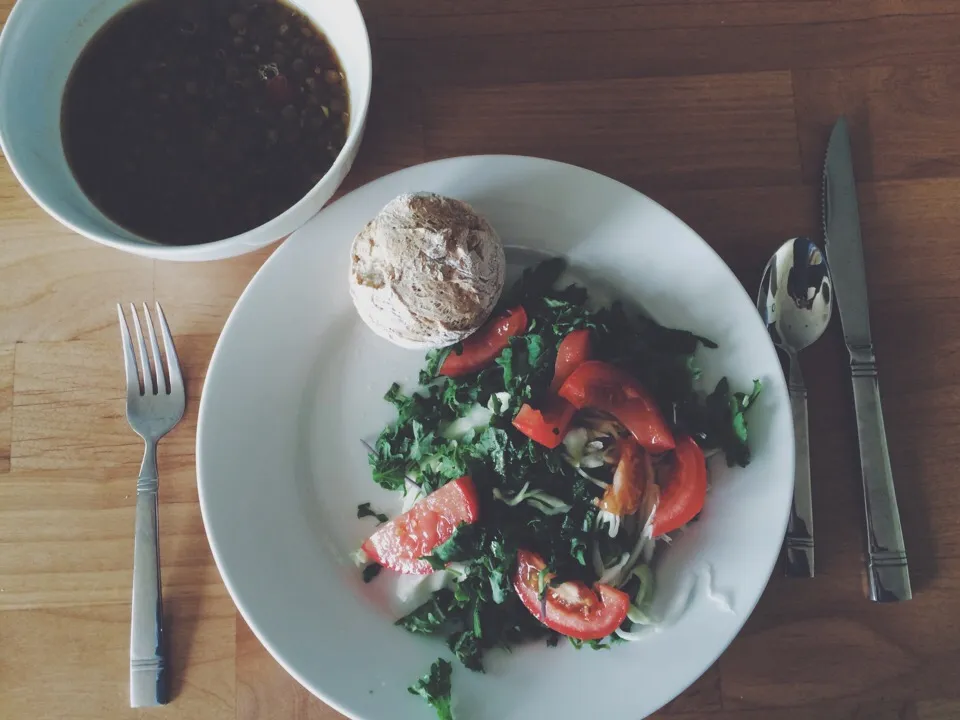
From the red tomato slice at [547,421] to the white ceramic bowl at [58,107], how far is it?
44 cm

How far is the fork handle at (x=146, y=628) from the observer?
45.9 inches

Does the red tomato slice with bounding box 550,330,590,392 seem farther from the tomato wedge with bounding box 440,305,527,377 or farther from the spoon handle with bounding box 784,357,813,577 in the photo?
the spoon handle with bounding box 784,357,813,577

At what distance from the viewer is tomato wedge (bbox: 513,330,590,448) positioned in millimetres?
1074

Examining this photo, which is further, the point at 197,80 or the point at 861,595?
the point at 861,595

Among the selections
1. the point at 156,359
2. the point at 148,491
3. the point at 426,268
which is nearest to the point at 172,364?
the point at 156,359

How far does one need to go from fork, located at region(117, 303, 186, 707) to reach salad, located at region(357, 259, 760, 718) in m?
0.35

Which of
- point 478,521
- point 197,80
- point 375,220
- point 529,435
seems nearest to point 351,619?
point 478,521

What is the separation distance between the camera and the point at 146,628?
117cm

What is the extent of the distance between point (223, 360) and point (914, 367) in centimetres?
121

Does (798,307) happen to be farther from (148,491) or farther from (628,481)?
(148,491)

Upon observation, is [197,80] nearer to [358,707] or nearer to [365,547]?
[365,547]

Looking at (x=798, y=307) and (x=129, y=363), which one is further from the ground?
(x=798, y=307)

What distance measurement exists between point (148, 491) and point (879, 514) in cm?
123

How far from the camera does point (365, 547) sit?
1.17 m
